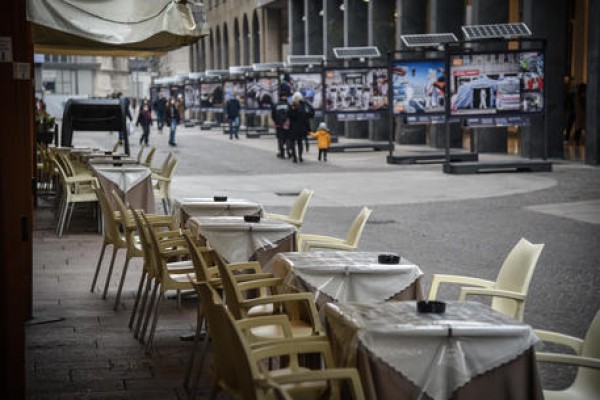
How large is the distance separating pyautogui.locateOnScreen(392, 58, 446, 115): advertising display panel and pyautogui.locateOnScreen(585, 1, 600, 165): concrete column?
473cm

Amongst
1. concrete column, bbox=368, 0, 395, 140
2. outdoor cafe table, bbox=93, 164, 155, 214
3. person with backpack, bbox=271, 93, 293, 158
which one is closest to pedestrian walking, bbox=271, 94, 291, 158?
person with backpack, bbox=271, 93, 293, 158

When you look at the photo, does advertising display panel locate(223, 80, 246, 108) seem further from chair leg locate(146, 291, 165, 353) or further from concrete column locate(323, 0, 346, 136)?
chair leg locate(146, 291, 165, 353)

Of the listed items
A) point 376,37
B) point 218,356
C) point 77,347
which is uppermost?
point 376,37

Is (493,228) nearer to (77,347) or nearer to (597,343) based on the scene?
(77,347)

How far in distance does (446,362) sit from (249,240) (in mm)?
4402

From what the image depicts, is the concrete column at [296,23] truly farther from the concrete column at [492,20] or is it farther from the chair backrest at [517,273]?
the chair backrest at [517,273]

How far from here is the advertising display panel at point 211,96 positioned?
55.5 metres

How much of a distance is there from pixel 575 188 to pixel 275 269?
1422 cm

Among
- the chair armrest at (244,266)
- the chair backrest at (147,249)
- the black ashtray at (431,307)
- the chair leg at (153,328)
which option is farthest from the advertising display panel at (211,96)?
the black ashtray at (431,307)

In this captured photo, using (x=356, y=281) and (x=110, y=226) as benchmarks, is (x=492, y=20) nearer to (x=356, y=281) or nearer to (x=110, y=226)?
(x=110, y=226)

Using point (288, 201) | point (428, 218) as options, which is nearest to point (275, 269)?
point (428, 218)

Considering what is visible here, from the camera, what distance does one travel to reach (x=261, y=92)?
45.8m

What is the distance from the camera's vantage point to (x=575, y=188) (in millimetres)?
20906

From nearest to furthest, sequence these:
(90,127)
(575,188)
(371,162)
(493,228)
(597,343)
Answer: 1. (597,343)
2. (493,228)
3. (575,188)
4. (90,127)
5. (371,162)
